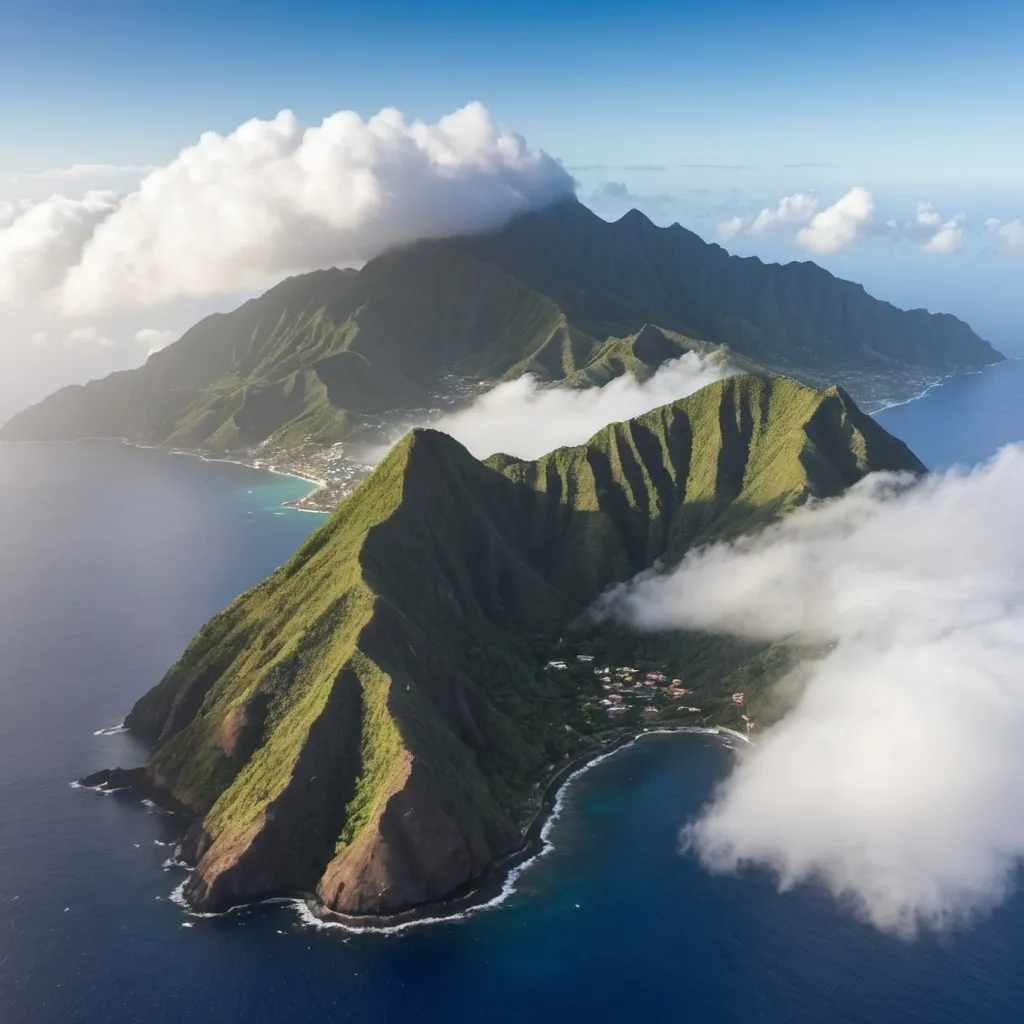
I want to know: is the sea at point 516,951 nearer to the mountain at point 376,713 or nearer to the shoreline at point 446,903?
the shoreline at point 446,903

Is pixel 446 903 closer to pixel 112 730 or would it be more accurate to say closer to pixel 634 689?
pixel 634 689

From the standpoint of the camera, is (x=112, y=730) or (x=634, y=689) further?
(x=634, y=689)

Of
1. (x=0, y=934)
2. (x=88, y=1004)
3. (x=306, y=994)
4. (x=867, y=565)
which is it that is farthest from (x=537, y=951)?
(x=867, y=565)

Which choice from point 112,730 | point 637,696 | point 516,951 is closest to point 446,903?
point 516,951

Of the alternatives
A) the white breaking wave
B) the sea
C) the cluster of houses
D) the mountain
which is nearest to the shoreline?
the sea

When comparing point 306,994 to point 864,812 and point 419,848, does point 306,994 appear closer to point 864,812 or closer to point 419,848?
point 419,848

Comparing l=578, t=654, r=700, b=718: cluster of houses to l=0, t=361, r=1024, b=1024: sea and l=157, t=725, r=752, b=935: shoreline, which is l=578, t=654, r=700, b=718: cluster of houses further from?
l=157, t=725, r=752, b=935: shoreline

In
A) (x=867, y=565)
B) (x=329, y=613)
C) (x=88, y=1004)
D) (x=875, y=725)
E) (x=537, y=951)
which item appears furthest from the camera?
(x=867, y=565)

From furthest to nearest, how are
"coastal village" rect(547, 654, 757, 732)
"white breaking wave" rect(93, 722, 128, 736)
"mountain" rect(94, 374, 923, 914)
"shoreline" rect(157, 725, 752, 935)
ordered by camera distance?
"coastal village" rect(547, 654, 757, 732) < "white breaking wave" rect(93, 722, 128, 736) < "mountain" rect(94, 374, 923, 914) < "shoreline" rect(157, 725, 752, 935)
